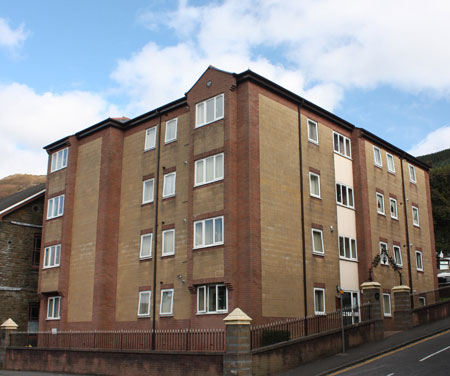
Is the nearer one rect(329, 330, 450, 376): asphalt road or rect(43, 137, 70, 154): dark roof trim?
rect(329, 330, 450, 376): asphalt road

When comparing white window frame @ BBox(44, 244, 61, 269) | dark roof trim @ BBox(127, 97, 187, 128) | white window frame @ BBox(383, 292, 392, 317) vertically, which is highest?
dark roof trim @ BBox(127, 97, 187, 128)

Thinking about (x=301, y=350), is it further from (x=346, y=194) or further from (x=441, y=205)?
(x=441, y=205)

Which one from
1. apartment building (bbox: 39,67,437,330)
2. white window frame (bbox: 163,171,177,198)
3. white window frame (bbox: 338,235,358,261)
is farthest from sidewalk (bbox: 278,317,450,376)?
white window frame (bbox: 163,171,177,198)

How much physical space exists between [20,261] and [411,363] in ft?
84.5

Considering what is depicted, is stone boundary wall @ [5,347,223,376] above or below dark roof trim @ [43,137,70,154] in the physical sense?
below

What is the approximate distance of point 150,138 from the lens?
30391 mm

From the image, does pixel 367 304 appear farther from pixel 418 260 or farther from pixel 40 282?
pixel 40 282

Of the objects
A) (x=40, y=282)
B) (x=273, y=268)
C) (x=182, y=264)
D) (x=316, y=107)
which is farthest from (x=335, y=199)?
(x=40, y=282)

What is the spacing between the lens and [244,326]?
18.5 meters

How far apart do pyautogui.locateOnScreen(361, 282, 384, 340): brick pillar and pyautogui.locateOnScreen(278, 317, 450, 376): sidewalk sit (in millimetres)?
488

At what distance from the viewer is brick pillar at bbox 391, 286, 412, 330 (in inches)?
1080

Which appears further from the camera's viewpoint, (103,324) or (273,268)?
(103,324)

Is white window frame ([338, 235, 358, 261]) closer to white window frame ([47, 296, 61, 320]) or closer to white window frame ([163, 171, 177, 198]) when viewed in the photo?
white window frame ([163, 171, 177, 198])

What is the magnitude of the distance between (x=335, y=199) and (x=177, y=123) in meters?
9.43
